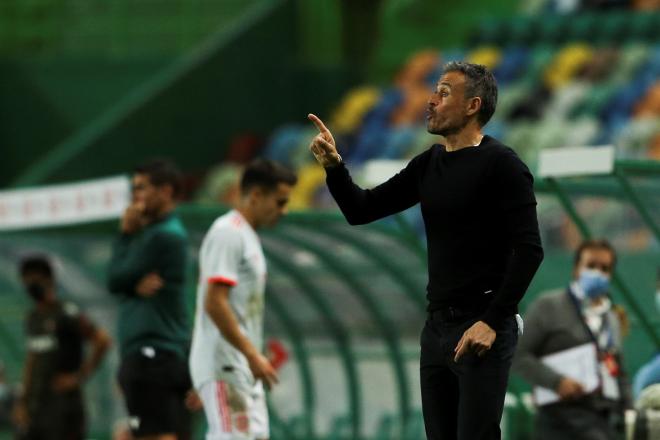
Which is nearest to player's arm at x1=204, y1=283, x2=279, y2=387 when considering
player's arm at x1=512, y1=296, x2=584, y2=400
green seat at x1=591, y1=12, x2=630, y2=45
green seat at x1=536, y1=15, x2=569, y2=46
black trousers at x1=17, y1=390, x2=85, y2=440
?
player's arm at x1=512, y1=296, x2=584, y2=400

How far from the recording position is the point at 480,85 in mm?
5840

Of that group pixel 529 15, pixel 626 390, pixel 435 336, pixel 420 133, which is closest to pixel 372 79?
pixel 529 15

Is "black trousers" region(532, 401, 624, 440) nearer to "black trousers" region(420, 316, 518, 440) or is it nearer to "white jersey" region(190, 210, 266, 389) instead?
"white jersey" region(190, 210, 266, 389)

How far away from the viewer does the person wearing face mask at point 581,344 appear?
8531 mm

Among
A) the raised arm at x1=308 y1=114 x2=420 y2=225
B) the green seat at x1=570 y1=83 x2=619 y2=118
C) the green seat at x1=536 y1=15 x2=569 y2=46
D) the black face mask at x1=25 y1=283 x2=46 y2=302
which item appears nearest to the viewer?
the raised arm at x1=308 y1=114 x2=420 y2=225

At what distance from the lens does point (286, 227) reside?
1098 centimetres

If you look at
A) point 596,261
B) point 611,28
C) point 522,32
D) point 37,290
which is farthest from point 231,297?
point 522,32

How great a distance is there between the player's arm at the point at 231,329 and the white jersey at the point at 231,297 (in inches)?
2.4

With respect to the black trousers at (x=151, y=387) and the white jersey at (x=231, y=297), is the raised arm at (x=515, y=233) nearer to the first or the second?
the white jersey at (x=231, y=297)

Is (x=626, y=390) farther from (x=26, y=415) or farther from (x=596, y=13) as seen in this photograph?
(x=596, y=13)

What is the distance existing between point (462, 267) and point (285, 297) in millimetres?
6595

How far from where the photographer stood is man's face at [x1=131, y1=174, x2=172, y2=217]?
8609 mm

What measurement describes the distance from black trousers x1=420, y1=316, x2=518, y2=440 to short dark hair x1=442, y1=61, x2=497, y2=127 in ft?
2.25

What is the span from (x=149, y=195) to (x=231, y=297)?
4.24 feet
